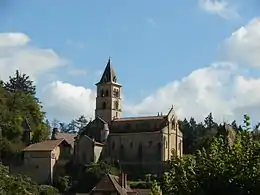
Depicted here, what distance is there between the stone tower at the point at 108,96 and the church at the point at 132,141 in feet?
24.6

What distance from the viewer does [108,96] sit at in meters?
118

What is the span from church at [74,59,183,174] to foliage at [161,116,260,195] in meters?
77.8

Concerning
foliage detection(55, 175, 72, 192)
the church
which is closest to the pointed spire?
the church

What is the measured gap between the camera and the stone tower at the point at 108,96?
117 metres

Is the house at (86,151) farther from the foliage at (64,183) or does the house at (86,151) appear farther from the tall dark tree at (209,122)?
the tall dark tree at (209,122)

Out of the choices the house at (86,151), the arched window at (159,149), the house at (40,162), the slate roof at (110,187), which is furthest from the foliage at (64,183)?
the slate roof at (110,187)

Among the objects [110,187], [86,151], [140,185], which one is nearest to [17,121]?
[86,151]

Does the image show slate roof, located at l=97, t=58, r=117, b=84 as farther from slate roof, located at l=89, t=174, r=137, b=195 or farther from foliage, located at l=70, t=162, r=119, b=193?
slate roof, located at l=89, t=174, r=137, b=195

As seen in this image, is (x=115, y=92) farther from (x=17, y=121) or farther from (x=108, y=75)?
(x=17, y=121)

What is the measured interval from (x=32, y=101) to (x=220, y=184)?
3435 inches

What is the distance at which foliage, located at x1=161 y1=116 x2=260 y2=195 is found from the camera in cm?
1759

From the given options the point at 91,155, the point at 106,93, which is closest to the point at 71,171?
the point at 91,155

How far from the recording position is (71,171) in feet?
317

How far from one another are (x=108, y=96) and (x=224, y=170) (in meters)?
100
